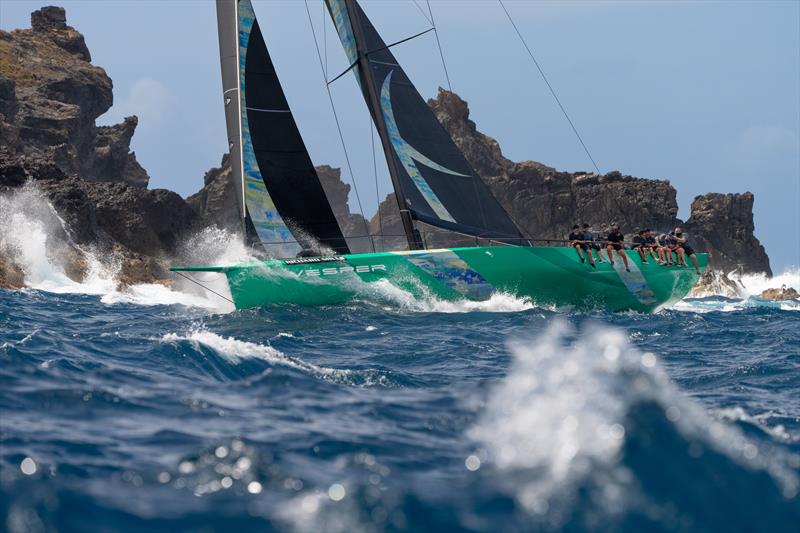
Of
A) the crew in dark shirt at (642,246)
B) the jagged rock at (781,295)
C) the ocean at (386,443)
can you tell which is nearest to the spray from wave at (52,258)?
the crew in dark shirt at (642,246)

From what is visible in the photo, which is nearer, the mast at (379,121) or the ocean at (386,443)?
the ocean at (386,443)

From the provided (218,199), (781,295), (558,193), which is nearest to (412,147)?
(781,295)

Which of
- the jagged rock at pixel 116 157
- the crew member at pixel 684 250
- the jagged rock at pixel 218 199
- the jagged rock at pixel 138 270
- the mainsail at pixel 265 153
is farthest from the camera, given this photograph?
the jagged rock at pixel 218 199

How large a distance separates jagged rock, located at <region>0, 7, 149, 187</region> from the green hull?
26.4 meters

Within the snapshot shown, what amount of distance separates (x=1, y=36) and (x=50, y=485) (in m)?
49.8

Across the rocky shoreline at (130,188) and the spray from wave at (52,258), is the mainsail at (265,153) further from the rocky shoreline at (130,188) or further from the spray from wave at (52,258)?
the rocky shoreline at (130,188)

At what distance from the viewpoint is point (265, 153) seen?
16.5 m

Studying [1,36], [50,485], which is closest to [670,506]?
[50,485]

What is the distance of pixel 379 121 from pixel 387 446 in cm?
1258

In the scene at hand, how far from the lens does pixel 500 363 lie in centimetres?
900

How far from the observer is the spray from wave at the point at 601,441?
3715mm

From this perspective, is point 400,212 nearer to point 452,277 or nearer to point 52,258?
point 452,277

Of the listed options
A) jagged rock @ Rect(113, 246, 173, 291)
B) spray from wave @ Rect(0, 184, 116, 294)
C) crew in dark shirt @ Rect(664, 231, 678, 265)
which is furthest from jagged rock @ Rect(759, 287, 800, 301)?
spray from wave @ Rect(0, 184, 116, 294)

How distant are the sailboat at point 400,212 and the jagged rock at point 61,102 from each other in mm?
24196
